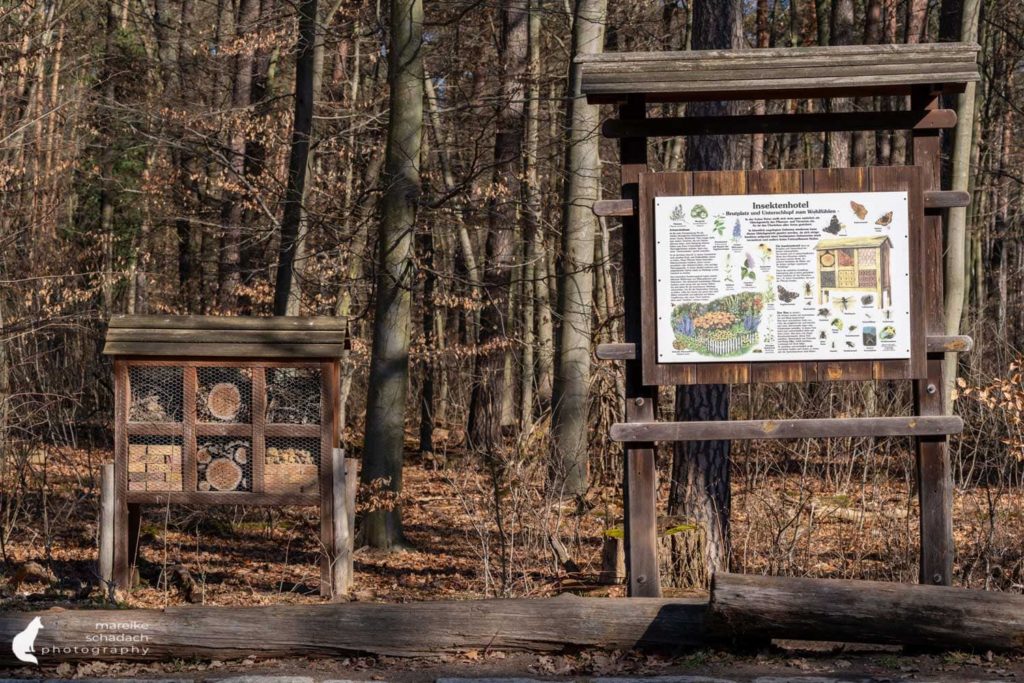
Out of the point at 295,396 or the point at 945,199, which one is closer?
the point at 945,199

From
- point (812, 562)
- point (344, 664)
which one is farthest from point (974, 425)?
point (344, 664)

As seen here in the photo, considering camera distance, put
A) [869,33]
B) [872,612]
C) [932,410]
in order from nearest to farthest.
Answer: [872,612] < [932,410] < [869,33]

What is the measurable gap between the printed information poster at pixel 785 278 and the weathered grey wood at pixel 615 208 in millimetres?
179

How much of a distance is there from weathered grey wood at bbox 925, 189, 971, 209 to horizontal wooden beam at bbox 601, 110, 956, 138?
17.2 inches

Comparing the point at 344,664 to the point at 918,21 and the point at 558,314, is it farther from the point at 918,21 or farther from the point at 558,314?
the point at 918,21

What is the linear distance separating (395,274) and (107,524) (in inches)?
141

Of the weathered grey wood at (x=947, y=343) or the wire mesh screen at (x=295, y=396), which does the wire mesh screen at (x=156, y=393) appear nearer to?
the wire mesh screen at (x=295, y=396)

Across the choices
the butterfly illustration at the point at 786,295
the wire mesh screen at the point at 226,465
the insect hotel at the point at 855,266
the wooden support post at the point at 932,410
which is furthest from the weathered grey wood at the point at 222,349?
the wooden support post at the point at 932,410

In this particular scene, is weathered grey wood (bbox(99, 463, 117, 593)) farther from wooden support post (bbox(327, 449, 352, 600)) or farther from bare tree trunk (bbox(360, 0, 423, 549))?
bare tree trunk (bbox(360, 0, 423, 549))

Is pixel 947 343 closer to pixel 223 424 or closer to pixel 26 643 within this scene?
pixel 223 424

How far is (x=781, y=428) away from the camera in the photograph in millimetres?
7043

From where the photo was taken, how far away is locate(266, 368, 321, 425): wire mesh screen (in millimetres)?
9281

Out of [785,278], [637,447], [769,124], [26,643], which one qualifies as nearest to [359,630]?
[26,643]

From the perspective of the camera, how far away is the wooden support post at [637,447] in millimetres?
7223
